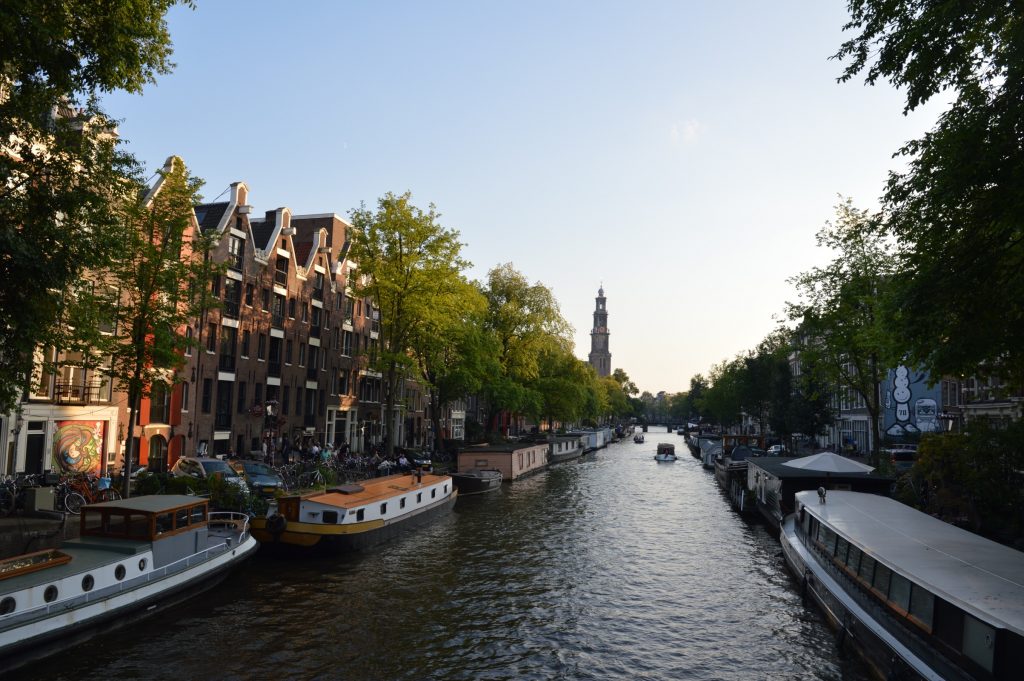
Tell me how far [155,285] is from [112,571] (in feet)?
38.8

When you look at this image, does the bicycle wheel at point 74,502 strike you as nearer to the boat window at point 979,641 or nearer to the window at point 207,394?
the window at point 207,394

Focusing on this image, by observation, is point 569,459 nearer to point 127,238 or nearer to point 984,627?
point 127,238

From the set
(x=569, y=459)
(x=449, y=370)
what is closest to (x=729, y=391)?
(x=569, y=459)

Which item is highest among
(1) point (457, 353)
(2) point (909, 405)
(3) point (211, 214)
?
(3) point (211, 214)

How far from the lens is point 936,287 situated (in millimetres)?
15805

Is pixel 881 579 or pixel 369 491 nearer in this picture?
pixel 881 579

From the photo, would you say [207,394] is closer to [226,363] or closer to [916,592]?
[226,363]

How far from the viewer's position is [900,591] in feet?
47.7

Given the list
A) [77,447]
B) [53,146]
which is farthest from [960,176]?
[77,447]

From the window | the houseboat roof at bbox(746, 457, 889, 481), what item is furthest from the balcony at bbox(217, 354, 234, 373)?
the houseboat roof at bbox(746, 457, 889, 481)

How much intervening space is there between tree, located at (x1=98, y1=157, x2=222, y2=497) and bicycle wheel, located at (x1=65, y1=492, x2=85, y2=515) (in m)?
1.42

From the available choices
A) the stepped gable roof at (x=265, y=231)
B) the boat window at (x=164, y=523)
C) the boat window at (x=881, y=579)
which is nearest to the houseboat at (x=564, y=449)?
the stepped gable roof at (x=265, y=231)

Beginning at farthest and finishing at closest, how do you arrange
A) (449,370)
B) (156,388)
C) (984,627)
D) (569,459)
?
(569,459)
(449,370)
(156,388)
(984,627)

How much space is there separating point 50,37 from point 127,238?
10352 mm
